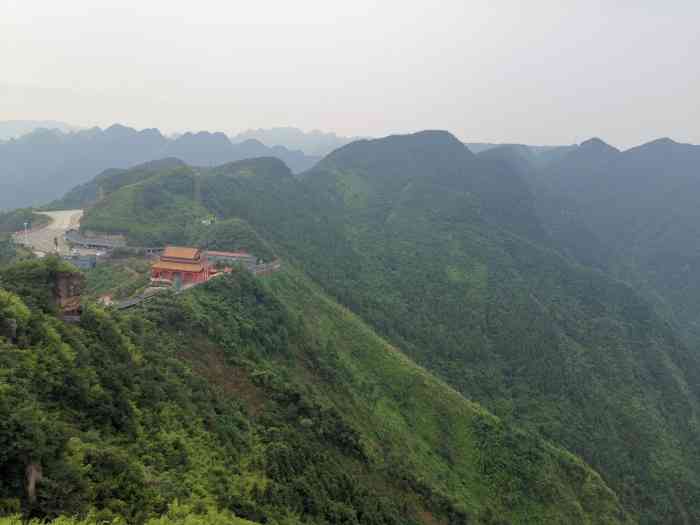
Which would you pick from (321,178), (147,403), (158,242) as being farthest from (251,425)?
(321,178)

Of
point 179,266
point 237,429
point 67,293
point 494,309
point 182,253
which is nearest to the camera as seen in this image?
point 67,293

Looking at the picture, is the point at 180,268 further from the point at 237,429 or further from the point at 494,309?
the point at 494,309

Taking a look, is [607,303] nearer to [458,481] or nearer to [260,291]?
[458,481]

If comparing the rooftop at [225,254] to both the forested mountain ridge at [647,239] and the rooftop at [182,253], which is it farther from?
the forested mountain ridge at [647,239]

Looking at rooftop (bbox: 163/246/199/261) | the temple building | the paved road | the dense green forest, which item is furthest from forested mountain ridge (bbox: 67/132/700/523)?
the dense green forest

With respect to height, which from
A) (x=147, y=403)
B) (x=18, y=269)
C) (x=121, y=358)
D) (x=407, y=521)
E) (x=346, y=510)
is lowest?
(x=407, y=521)

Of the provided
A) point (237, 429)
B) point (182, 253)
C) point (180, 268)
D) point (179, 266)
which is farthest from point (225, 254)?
point (237, 429)

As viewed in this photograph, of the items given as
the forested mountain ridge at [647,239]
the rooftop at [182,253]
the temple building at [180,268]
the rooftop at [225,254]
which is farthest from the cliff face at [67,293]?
the forested mountain ridge at [647,239]
